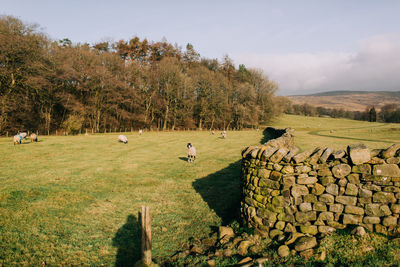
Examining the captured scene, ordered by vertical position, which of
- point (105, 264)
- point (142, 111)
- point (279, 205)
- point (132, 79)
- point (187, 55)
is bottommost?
point (105, 264)

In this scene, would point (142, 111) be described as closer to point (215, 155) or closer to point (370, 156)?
point (215, 155)

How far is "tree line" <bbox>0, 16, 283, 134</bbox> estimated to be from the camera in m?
31.7

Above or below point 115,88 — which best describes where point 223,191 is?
below

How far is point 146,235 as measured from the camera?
17.6ft

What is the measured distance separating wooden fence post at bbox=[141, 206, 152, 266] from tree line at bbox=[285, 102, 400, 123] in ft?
256

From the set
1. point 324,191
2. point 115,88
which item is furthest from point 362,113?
point 324,191

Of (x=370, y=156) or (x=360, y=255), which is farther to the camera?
(x=370, y=156)

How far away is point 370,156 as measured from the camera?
5805mm

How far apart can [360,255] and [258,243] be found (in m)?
2.43

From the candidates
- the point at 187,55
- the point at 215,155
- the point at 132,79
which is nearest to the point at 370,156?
the point at 215,155

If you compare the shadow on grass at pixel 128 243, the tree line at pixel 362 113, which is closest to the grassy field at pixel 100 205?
the shadow on grass at pixel 128 243

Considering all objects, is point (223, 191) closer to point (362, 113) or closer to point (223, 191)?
point (223, 191)

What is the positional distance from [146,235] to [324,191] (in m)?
5.12

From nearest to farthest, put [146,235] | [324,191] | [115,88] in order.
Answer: [146,235] < [324,191] < [115,88]
